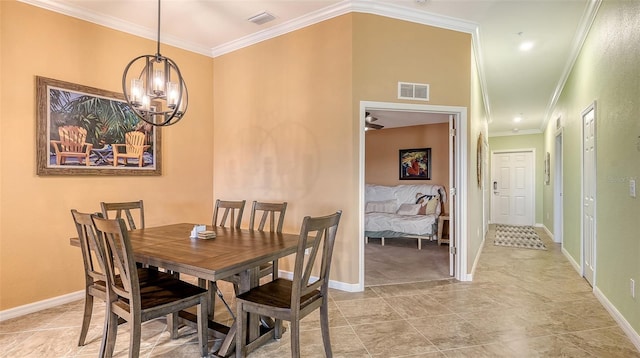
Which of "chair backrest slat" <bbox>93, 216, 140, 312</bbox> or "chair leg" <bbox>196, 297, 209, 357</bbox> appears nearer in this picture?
"chair backrest slat" <bbox>93, 216, 140, 312</bbox>

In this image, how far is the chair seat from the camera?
1890mm

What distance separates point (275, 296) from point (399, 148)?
18.5ft

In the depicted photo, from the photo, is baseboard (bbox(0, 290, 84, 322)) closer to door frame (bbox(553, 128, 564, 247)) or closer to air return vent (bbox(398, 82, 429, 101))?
air return vent (bbox(398, 82, 429, 101))

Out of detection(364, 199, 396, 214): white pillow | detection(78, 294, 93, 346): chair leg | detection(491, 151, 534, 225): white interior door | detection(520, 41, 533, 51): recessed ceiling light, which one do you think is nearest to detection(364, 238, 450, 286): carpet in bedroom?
detection(364, 199, 396, 214): white pillow

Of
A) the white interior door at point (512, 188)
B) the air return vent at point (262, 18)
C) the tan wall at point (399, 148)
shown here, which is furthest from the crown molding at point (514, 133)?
the air return vent at point (262, 18)

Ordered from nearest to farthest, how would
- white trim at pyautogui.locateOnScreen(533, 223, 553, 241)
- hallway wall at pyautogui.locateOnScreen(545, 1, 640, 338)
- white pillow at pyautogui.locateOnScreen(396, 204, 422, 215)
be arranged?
hallway wall at pyautogui.locateOnScreen(545, 1, 640, 338) → white pillow at pyautogui.locateOnScreen(396, 204, 422, 215) → white trim at pyautogui.locateOnScreen(533, 223, 553, 241)

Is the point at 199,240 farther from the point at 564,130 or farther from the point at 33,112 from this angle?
the point at 564,130

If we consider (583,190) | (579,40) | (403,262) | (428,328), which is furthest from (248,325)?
(579,40)

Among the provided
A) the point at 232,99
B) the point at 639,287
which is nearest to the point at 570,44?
the point at 639,287

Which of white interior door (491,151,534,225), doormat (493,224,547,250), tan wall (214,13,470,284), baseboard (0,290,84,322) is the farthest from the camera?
white interior door (491,151,534,225)

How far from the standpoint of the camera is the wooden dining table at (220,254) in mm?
1744

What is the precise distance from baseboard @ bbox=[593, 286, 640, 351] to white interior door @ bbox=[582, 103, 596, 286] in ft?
1.19

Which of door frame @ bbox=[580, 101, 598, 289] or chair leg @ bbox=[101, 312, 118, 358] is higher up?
door frame @ bbox=[580, 101, 598, 289]

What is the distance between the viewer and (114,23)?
3.42 meters
